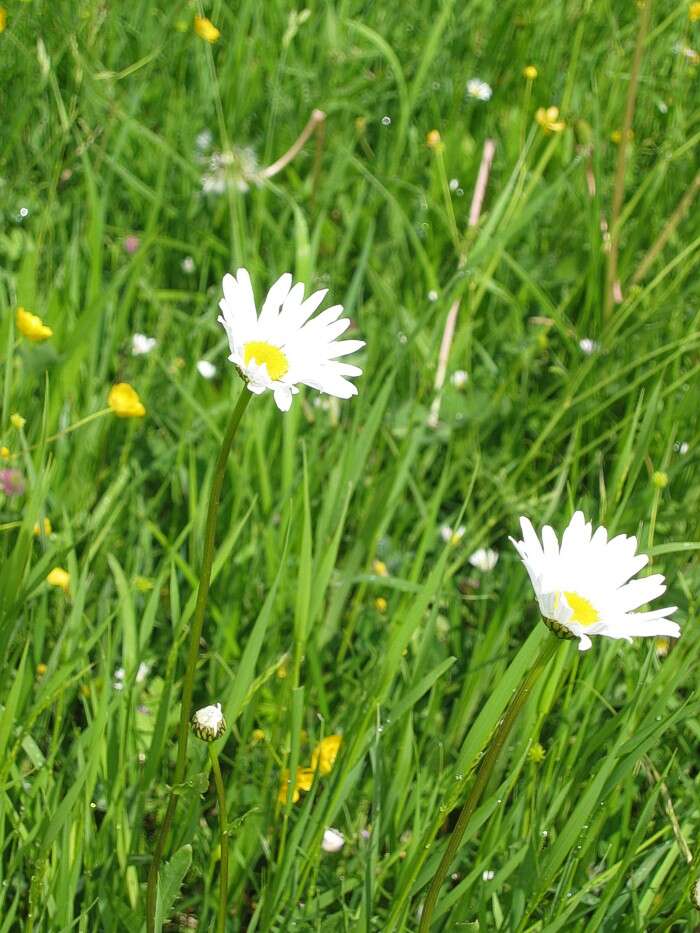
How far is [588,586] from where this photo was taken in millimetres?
941

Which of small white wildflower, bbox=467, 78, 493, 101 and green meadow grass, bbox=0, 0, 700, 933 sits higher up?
small white wildflower, bbox=467, 78, 493, 101

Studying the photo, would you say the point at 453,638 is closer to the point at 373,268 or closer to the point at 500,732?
the point at 500,732

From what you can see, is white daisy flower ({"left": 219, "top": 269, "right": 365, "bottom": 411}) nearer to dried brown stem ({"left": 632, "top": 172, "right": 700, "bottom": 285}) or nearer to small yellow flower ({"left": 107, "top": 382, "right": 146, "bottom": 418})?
small yellow flower ({"left": 107, "top": 382, "right": 146, "bottom": 418})

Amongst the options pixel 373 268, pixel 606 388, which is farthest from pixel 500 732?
pixel 373 268

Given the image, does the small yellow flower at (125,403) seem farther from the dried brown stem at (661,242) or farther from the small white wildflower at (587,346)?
the dried brown stem at (661,242)

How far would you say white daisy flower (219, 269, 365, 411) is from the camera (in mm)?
906

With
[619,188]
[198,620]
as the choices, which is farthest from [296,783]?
[619,188]

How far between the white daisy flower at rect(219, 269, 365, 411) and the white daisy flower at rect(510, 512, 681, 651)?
0.67ft

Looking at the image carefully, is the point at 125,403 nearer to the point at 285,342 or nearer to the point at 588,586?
the point at 285,342

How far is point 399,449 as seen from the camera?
1.70 meters

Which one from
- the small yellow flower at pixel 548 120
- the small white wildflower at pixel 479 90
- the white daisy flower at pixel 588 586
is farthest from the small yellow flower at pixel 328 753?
the small white wildflower at pixel 479 90

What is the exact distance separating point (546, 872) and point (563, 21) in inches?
83.0

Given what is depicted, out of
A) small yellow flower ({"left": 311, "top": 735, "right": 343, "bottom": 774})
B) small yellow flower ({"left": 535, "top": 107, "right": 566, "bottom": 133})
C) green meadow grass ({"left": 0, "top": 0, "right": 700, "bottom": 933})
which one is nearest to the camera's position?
green meadow grass ({"left": 0, "top": 0, "right": 700, "bottom": 933})

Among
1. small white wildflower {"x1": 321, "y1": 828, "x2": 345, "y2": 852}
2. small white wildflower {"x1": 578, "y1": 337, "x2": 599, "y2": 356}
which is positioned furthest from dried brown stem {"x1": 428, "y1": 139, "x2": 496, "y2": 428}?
small white wildflower {"x1": 321, "y1": 828, "x2": 345, "y2": 852}
